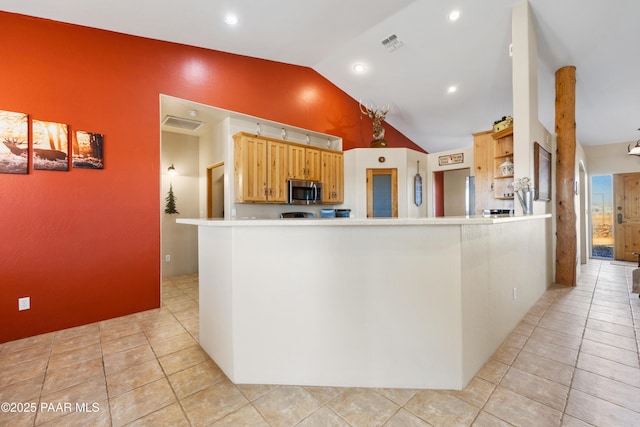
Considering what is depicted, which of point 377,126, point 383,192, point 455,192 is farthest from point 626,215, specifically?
point 377,126

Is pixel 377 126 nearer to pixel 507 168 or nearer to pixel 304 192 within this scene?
pixel 304 192

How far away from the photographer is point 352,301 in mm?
1691

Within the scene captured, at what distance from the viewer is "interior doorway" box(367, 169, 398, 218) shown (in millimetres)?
5375

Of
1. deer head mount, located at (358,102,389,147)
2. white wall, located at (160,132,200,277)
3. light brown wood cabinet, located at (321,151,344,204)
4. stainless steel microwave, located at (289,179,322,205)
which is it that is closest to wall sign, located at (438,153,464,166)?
deer head mount, located at (358,102,389,147)

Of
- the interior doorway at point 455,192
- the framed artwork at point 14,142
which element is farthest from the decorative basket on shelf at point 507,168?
the framed artwork at point 14,142

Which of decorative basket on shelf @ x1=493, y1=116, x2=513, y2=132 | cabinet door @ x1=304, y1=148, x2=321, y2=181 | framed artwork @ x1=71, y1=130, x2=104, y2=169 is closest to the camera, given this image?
framed artwork @ x1=71, y1=130, x2=104, y2=169

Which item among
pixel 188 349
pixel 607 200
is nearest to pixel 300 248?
pixel 188 349

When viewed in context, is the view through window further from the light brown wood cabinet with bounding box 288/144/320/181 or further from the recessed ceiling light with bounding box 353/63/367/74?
the light brown wood cabinet with bounding box 288/144/320/181

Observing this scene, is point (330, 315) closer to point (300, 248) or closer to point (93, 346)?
point (300, 248)

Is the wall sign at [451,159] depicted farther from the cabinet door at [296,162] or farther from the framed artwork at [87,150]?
the framed artwork at [87,150]

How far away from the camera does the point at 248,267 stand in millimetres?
1727

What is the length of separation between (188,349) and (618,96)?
6964mm

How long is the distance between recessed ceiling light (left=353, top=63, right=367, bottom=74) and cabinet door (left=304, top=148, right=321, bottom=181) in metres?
1.63

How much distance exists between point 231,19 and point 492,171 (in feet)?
14.4
